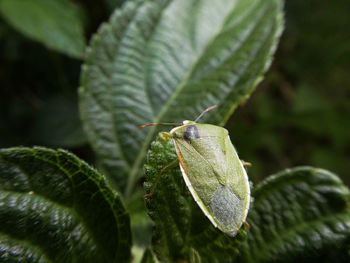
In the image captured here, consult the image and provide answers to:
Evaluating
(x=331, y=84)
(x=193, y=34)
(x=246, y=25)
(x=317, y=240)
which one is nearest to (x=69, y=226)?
(x=317, y=240)

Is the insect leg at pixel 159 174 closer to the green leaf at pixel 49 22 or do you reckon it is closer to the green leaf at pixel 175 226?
the green leaf at pixel 175 226

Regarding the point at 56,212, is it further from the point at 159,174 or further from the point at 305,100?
the point at 305,100

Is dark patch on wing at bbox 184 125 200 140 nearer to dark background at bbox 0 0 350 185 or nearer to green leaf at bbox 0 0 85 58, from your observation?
green leaf at bbox 0 0 85 58

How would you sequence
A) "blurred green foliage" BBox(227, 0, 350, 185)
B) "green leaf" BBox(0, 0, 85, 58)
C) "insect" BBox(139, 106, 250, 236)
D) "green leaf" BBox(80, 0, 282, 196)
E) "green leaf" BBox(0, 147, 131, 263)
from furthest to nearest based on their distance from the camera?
1. "blurred green foliage" BBox(227, 0, 350, 185)
2. "green leaf" BBox(0, 0, 85, 58)
3. "green leaf" BBox(80, 0, 282, 196)
4. "insect" BBox(139, 106, 250, 236)
5. "green leaf" BBox(0, 147, 131, 263)

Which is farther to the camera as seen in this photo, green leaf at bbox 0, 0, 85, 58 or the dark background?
the dark background

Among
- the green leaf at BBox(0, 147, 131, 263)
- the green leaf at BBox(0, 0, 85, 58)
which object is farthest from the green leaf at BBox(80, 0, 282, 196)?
the green leaf at BBox(0, 0, 85, 58)

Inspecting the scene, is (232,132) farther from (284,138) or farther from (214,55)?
(214,55)
